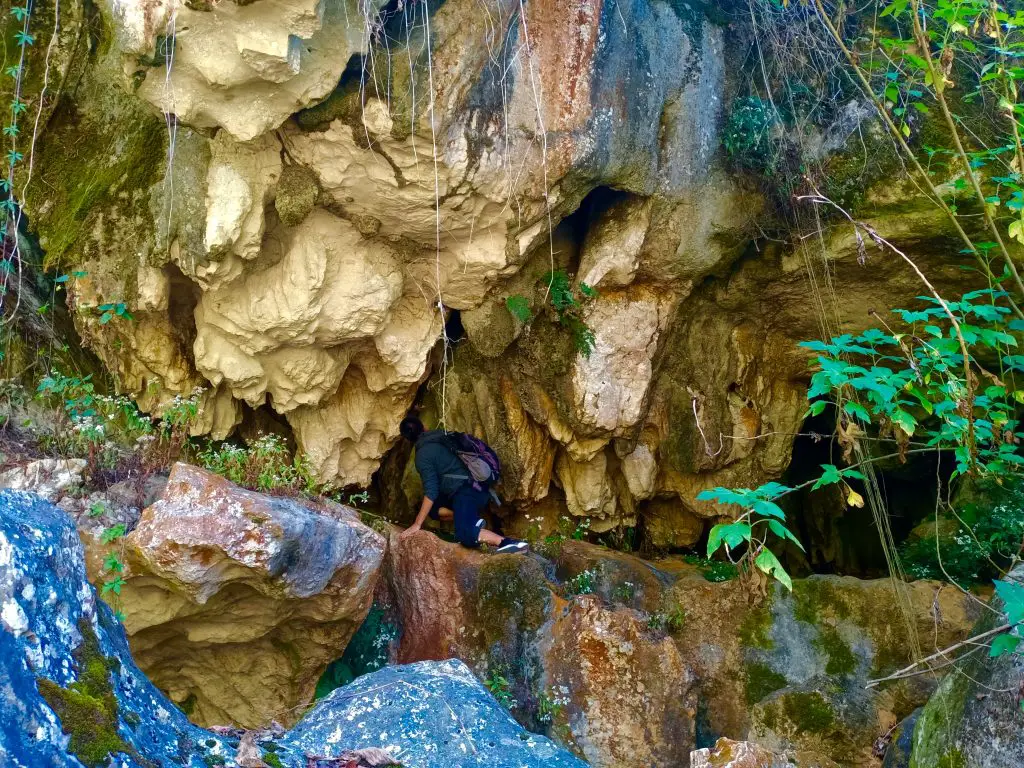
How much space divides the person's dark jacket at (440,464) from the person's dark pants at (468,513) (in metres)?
0.08

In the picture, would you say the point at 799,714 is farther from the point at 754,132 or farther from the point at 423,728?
the point at 754,132

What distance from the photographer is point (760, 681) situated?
6.45m

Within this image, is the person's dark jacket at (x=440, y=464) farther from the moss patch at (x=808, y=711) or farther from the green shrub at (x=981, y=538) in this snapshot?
the green shrub at (x=981, y=538)

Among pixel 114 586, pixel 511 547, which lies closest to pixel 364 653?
pixel 511 547

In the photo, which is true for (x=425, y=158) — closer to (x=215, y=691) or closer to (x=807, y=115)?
(x=807, y=115)

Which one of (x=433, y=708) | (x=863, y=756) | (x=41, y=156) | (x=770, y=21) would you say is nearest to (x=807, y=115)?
(x=770, y=21)

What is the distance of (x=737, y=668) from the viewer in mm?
6527

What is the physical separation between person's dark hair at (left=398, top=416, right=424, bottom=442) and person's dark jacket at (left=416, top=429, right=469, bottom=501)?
0.35m

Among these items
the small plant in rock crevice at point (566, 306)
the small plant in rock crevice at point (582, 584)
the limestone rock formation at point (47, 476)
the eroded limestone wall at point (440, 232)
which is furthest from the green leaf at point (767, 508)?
the limestone rock formation at point (47, 476)

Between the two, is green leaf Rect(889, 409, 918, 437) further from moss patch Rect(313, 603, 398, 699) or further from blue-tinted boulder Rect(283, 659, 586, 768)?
moss patch Rect(313, 603, 398, 699)

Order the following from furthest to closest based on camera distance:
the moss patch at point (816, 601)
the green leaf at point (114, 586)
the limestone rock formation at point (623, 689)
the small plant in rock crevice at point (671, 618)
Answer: the small plant in rock crevice at point (671, 618), the moss patch at point (816, 601), the limestone rock formation at point (623, 689), the green leaf at point (114, 586)

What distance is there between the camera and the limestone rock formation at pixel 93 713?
2270 mm

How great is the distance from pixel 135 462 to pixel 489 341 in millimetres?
3023

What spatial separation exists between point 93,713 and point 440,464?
5.19m
